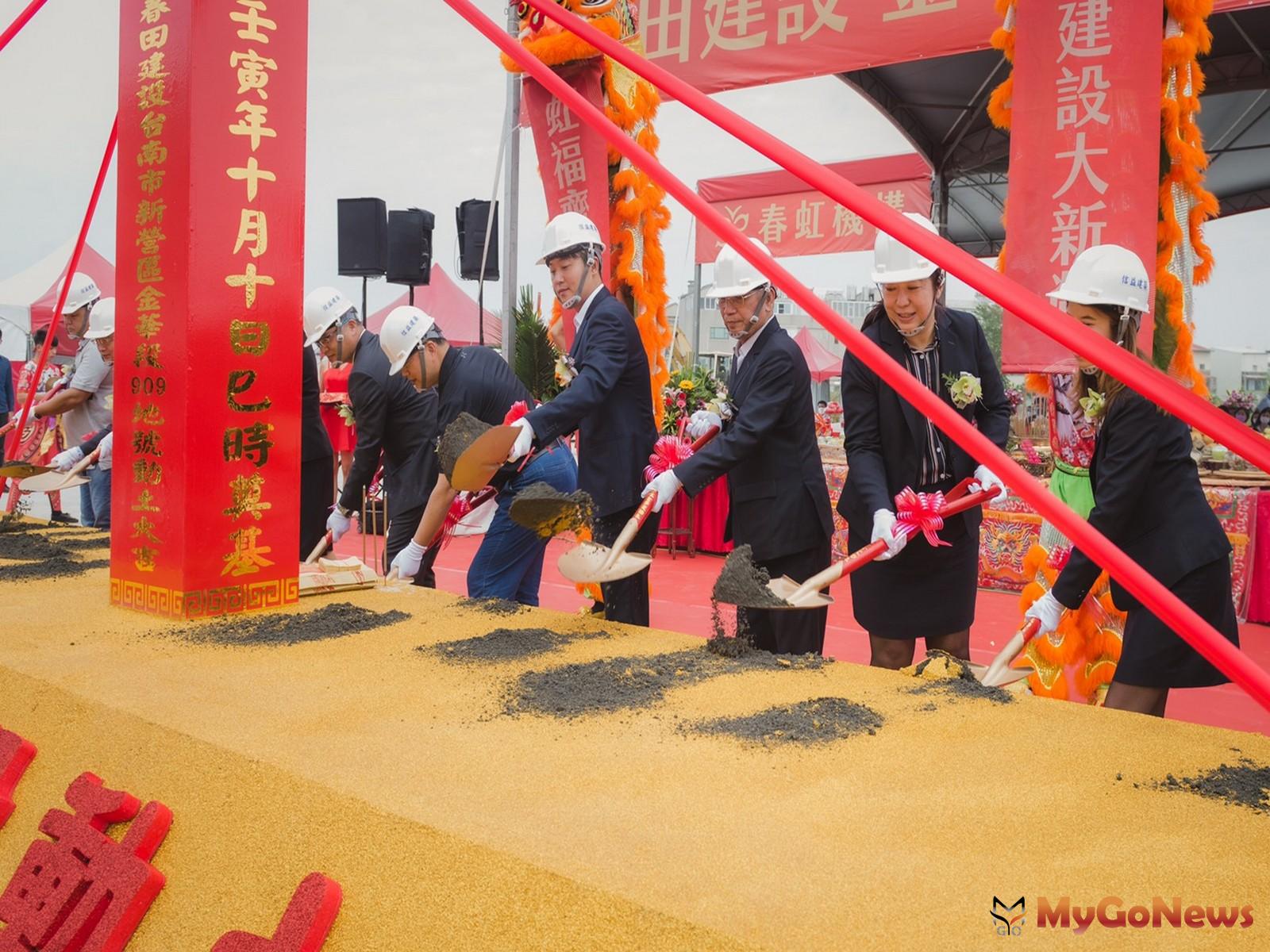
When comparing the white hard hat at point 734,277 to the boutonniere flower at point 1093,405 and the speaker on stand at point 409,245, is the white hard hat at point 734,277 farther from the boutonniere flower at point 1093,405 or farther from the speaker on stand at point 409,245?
the speaker on stand at point 409,245

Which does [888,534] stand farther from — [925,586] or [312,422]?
[312,422]

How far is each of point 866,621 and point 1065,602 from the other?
676mm

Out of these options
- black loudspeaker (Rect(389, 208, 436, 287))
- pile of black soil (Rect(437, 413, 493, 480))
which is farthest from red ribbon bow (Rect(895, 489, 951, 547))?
black loudspeaker (Rect(389, 208, 436, 287))

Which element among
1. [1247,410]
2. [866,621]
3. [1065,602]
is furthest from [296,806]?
[1247,410]

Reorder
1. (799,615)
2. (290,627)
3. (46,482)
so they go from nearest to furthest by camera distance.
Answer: (290,627) < (799,615) < (46,482)

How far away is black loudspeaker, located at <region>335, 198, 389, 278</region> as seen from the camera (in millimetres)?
8383

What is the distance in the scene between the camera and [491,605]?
2.34 metres

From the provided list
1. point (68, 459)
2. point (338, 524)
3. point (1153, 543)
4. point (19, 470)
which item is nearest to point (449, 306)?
point (68, 459)

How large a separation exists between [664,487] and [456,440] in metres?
0.48

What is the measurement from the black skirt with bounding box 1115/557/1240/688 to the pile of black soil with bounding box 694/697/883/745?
2.55 feet

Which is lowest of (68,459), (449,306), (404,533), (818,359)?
(404,533)

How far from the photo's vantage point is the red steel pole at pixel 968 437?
974 mm

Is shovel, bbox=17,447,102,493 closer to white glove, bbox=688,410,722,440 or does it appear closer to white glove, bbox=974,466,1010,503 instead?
white glove, bbox=688,410,722,440

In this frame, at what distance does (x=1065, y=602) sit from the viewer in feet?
6.70
